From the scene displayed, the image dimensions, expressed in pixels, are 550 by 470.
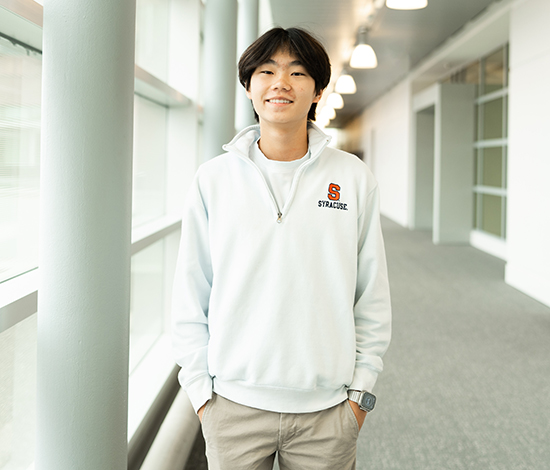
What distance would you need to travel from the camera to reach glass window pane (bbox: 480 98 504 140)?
9484mm

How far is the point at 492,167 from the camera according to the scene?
32.8ft

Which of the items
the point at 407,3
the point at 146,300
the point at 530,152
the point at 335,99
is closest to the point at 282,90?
the point at 146,300

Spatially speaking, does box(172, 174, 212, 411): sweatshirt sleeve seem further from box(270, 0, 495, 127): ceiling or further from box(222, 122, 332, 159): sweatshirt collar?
box(270, 0, 495, 127): ceiling

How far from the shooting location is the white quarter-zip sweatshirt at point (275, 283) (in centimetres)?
139

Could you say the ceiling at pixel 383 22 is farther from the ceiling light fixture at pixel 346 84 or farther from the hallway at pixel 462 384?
the hallway at pixel 462 384

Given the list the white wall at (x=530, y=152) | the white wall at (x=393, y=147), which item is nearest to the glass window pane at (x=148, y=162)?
the white wall at (x=530, y=152)

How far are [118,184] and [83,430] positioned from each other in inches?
27.5

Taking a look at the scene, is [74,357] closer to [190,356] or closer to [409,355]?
[190,356]

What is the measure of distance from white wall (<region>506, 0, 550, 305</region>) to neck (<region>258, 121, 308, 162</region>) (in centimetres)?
552

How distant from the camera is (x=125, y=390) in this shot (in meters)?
1.73

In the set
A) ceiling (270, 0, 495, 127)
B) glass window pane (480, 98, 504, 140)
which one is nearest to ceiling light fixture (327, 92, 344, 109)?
ceiling (270, 0, 495, 127)

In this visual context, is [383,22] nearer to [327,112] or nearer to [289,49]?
[327,112]

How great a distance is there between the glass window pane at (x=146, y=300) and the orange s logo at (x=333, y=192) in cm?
186

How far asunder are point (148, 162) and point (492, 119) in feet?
26.4
